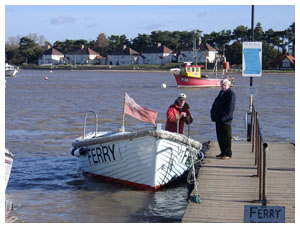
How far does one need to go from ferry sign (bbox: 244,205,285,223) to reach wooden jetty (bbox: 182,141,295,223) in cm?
53

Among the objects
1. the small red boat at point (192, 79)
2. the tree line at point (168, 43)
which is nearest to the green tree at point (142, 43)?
the tree line at point (168, 43)

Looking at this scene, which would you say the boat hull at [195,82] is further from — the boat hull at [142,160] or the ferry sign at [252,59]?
the boat hull at [142,160]

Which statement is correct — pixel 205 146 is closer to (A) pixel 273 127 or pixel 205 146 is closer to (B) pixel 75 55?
(A) pixel 273 127

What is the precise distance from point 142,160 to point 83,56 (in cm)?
17062

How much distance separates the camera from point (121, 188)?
12.8 metres

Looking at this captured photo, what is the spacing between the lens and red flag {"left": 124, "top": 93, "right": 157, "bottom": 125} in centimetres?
1236

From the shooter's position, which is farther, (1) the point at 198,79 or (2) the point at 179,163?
(1) the point at 198,79

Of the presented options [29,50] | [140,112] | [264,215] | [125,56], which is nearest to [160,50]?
[125,56]

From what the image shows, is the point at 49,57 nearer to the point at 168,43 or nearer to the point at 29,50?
the point at 29,50

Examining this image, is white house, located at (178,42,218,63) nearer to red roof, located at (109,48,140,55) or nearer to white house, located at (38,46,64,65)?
red roof, located at (109,48,140,55)

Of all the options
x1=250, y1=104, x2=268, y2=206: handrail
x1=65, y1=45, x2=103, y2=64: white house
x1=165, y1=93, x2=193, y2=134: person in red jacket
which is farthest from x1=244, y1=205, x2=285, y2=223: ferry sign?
x1=65, y1=45, x2=103, y2=64: white house

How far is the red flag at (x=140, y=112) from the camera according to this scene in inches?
487

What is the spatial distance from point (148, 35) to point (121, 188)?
164995 millimetres
